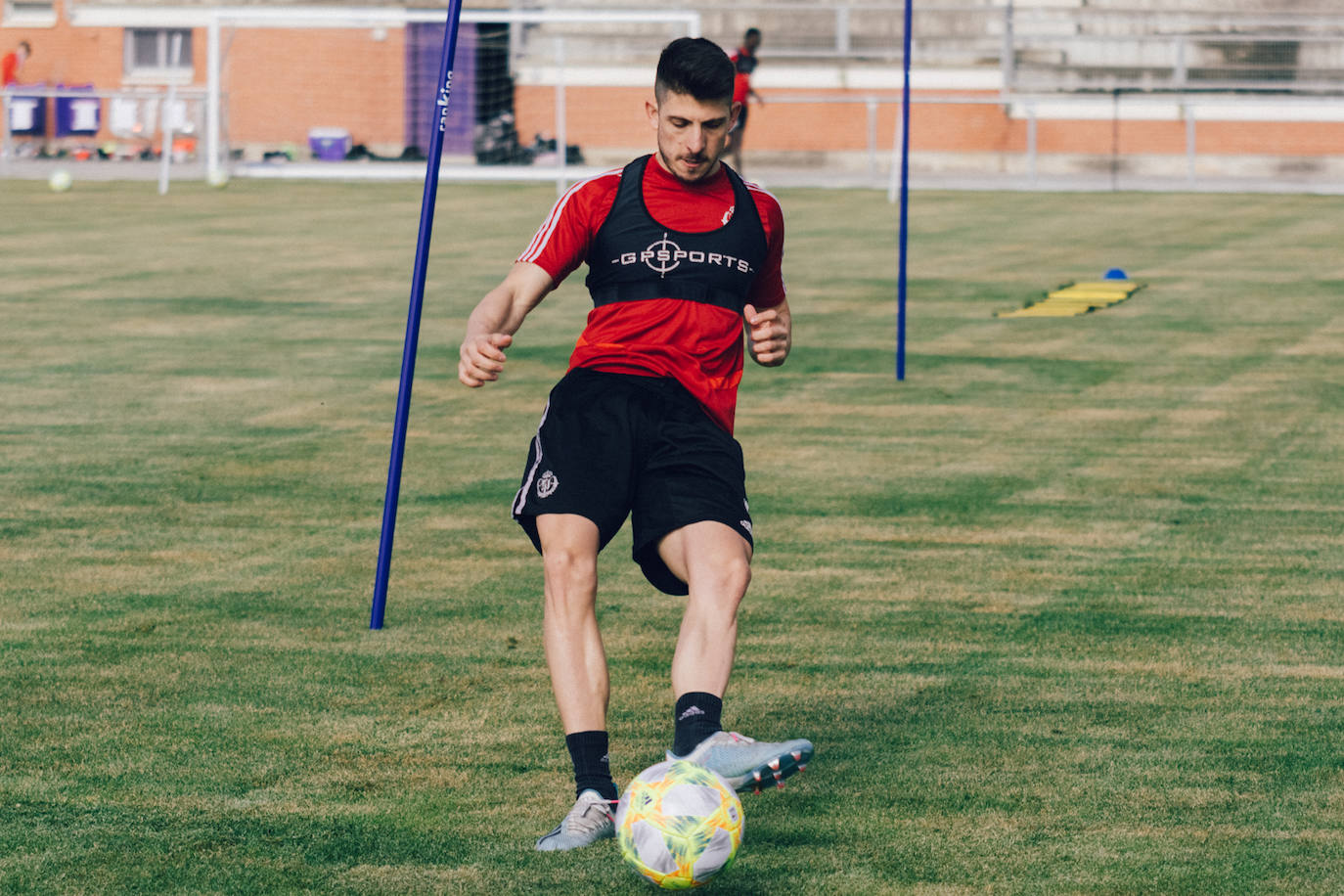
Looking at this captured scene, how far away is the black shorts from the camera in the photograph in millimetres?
5566

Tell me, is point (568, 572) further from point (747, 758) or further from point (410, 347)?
point (410, 347)

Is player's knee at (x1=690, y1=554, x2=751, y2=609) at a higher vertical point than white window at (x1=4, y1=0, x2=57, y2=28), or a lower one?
lower

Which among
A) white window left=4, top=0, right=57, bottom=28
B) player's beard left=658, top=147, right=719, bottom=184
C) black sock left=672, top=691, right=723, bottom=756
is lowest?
black sock left=672, top=691, right=723, bottom=756

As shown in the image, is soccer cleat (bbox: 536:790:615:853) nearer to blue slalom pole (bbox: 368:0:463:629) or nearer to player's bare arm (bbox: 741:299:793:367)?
player's bare arm (bbox: 741:299:793:367)

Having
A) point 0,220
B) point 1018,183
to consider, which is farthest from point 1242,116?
point 0,220

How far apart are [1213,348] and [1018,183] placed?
22662 mm

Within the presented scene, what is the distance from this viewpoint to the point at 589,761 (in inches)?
213

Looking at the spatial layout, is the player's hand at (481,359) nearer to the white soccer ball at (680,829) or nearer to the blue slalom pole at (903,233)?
the white soccer ball at (680,829)

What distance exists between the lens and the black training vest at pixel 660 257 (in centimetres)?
584

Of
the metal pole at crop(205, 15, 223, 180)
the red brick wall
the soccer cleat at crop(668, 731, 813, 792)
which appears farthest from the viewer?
the red brick wall

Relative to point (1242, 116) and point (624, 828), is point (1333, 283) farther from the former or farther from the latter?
point (1242, 116)

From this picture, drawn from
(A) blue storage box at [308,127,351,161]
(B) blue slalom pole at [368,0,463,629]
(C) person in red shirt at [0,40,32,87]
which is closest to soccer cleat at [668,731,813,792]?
(B) blue slalom pole at [368,0,463,629]

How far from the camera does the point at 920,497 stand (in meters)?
10.4

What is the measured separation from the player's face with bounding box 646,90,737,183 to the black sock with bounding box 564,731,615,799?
5.19 ft
